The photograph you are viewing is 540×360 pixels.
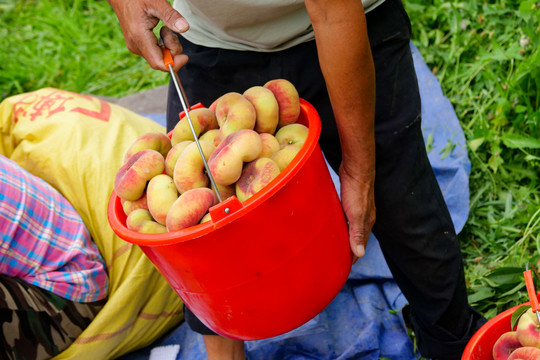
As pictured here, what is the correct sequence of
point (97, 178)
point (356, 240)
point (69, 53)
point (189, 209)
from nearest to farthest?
point (189, 209) → point (356, 240) → point (97, 178) → point (69, 53)

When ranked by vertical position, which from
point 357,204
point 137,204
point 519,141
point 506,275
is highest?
point 137,204

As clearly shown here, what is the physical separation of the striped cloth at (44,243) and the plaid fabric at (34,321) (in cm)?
3

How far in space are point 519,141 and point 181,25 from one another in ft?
4.92

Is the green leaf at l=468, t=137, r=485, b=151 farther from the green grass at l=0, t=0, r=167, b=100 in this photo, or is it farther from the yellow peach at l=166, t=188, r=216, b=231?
the green grass at l=0, t=0, r=167, b=100

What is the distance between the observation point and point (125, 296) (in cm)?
214

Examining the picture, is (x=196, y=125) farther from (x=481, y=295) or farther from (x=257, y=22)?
(x=481, y=295)

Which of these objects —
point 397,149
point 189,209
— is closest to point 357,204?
point 397,149

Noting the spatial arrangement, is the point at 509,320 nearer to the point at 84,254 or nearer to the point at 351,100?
the point at 351,100

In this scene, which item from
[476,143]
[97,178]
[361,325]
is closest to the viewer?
[361,325]

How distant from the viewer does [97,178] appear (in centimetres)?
228

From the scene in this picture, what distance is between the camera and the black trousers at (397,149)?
1.53 meters

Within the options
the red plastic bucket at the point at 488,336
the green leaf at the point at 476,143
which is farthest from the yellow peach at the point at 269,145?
the green leaf at the point at 476,143

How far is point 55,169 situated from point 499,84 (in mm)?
1816

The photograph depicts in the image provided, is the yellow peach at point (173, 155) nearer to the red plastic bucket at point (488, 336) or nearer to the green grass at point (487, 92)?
the red plastic bucket at point (488, 336)
